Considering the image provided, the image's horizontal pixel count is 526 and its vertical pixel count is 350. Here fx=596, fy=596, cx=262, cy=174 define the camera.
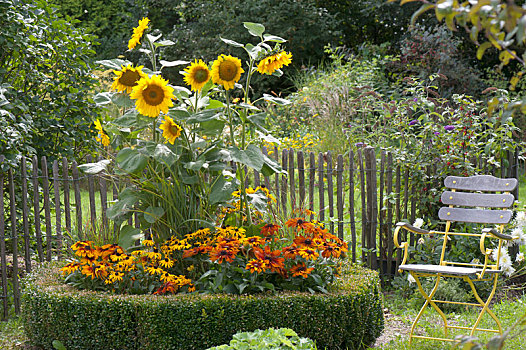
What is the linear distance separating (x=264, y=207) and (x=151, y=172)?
2.57ft

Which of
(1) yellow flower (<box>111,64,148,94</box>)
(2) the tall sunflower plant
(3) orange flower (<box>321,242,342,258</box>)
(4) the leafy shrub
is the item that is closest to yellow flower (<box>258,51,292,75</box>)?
(2) the tall sunflower plant

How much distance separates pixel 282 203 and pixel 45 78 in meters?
2.28

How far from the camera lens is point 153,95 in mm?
3572

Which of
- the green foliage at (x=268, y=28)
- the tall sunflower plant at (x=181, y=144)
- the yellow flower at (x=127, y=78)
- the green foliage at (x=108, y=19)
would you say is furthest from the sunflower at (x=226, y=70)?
the green foliage at (x=108, y=19)

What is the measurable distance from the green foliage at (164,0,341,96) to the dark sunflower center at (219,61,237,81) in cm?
875

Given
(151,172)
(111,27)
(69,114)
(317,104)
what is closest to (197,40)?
(111,27)

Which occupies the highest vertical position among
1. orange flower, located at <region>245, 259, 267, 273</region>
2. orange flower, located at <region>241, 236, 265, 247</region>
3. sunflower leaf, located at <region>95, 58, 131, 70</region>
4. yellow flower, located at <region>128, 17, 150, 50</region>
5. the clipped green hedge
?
yellow flower, located at <region>128, 17, 150, 50</region>

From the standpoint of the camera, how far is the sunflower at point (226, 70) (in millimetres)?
3660

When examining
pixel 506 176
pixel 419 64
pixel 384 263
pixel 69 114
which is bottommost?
pixel 384 263

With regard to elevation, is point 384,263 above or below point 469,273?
below

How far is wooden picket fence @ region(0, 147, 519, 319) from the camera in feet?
14.9

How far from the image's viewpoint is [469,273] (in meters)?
3.63

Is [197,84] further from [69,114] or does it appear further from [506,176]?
[506,176]

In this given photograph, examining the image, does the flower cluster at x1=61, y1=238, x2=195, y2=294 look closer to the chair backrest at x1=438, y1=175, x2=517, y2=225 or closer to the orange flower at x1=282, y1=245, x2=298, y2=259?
the orange flower at x1=282, y1=245, x2=298, y2=259
